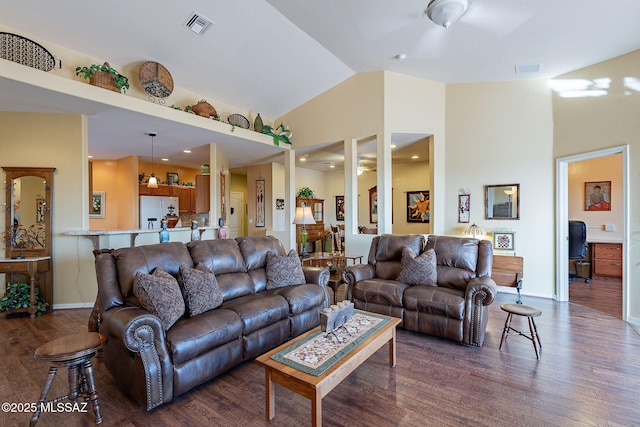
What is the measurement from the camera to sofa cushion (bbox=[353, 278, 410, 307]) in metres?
3.36

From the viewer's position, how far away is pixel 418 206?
26.7 ft

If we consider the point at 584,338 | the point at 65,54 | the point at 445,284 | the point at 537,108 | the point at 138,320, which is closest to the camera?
the point at 138,320

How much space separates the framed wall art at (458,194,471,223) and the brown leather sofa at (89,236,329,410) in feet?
10.3

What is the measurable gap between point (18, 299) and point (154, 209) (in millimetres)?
3672

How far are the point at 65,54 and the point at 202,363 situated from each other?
4.08 meters

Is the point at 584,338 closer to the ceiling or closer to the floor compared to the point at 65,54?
closer to the floor

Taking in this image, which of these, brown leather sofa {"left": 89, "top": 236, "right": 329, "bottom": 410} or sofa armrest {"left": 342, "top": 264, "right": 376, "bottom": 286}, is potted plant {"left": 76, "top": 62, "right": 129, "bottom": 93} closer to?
brown leather sofa {"left": 89, "top": 236, "right": 329, "bottom": 410}

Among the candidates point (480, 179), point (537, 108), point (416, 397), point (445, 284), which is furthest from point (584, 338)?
point (537, 108)

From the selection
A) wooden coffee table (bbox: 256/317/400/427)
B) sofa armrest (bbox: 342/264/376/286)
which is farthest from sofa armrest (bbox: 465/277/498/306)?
wooden coffee table (bbox: 256/317/400/427)

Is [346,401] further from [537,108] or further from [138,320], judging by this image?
[537,108]

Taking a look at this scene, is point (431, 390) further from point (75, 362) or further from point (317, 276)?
point (75, 362)

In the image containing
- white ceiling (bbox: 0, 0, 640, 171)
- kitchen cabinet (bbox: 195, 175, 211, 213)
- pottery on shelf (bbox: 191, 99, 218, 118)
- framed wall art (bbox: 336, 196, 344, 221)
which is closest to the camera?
white ceiling (bbox: 0, 0, 640, 171)

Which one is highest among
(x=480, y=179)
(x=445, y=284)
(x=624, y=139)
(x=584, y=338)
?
(x=624, y=139)

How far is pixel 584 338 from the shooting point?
10.4 feet
